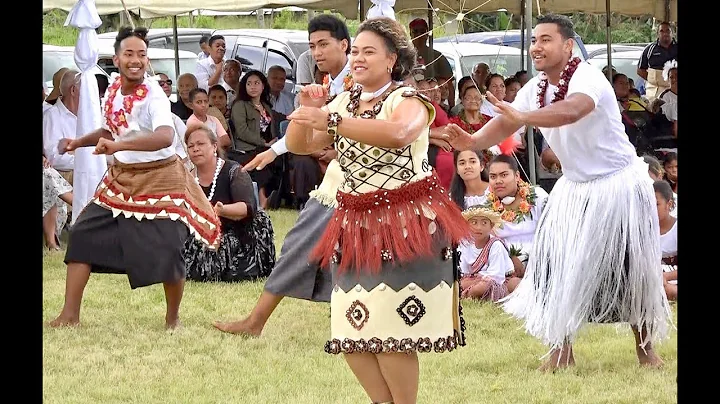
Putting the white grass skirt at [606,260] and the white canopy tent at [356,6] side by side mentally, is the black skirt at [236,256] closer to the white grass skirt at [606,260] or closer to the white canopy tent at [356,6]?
the white canopy tent at [356,6]


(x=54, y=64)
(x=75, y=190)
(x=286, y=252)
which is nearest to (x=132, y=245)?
(x=286, y=252)

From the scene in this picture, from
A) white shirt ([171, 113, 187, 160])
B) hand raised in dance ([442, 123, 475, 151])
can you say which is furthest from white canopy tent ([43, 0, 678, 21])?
hand raised in dance ([442, 123, 475, 151])

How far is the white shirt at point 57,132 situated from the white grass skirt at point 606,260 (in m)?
6.06

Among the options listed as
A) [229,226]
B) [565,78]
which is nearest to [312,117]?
[565,78]

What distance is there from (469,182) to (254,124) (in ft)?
18.1

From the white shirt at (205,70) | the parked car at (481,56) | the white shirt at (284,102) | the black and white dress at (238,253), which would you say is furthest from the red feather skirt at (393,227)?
the parked car at (481,56)

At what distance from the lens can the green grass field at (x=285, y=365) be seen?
18.5ft

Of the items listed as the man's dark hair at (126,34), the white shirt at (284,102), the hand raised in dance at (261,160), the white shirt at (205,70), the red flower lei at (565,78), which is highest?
the white shirt at (205,70)

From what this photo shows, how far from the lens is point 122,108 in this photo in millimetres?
6789

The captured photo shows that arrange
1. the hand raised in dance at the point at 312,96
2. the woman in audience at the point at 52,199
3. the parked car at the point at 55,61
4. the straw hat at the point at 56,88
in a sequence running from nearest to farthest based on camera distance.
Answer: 1. the hand raised in dance at the point at 312,96
2. the woman in audience at the point at 52,199
3. the straw hat at the point at 56,88
4. the parked car at the point at 55,61

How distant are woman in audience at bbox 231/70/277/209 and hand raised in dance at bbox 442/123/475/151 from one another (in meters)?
7.98

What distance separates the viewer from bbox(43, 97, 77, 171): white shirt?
11.0 m
